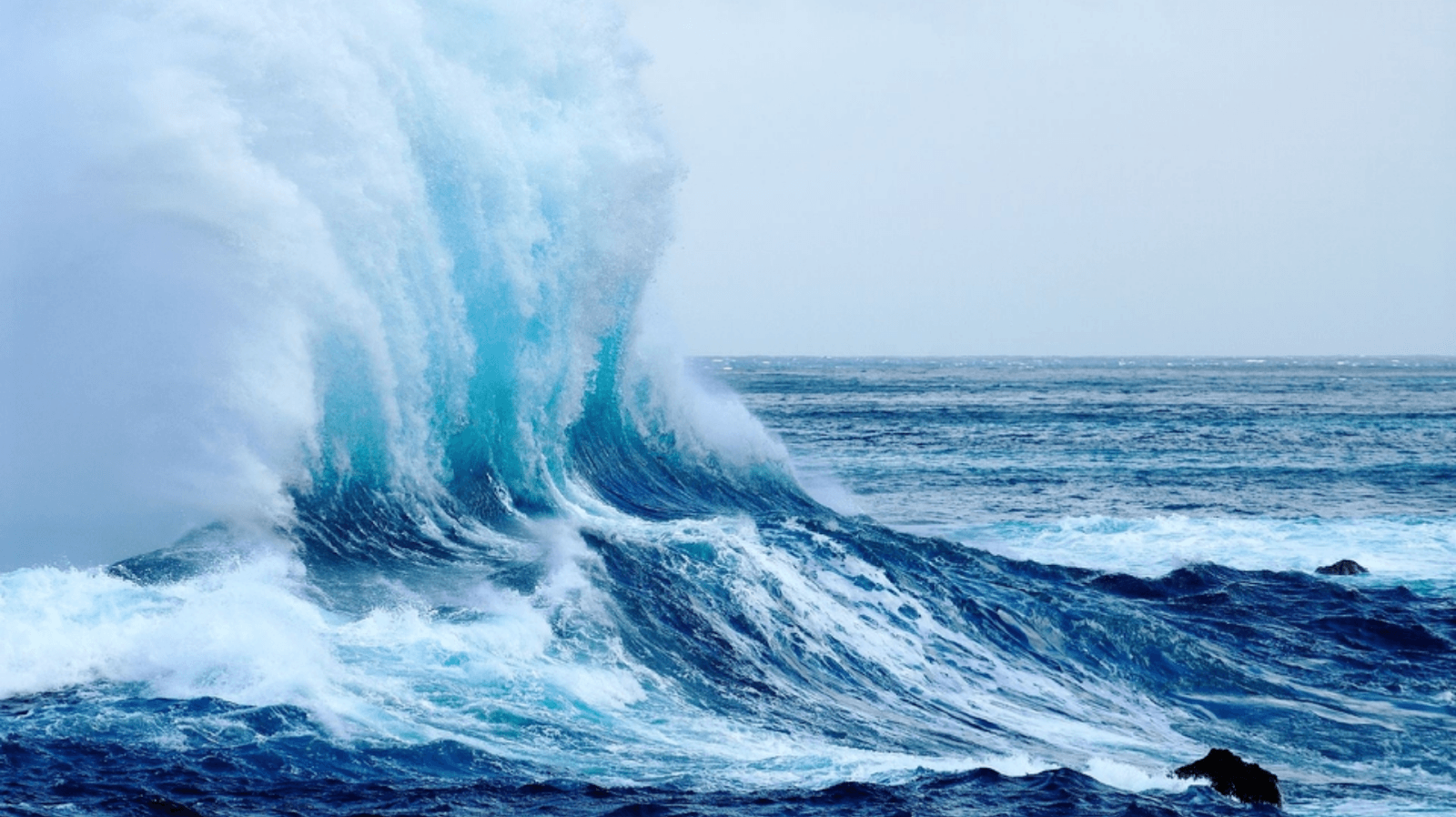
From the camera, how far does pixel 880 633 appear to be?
1317 cm

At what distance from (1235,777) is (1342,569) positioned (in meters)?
12.0

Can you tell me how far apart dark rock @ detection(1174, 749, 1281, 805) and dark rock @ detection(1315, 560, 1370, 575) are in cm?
1148

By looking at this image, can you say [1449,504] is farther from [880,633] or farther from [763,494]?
[880,633]

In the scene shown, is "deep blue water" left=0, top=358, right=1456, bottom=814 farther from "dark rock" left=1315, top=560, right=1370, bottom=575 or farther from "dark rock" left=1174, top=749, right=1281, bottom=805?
"dark rock" left=1315, top=560, right=1370, bottom=575

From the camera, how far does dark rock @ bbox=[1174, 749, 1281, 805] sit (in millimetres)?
8758

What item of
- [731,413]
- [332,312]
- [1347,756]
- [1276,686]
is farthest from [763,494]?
[1347,756]

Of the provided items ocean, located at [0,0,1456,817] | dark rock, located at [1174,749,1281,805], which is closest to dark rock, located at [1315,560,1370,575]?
ocean, located at [0,0,1456,817]

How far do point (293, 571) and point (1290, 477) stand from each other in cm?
2828

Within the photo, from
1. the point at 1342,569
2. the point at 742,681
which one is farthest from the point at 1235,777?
the point at 1342,569

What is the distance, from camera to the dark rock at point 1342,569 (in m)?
19.4

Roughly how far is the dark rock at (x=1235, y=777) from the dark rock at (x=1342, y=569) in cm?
1148

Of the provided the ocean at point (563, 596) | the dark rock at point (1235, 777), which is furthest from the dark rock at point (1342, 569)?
the dark rock at point (1235, 777)

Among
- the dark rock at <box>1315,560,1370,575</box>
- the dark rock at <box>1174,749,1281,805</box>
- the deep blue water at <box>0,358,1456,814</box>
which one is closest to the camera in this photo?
the deep blue water at <box>0,358,1456,814</box>

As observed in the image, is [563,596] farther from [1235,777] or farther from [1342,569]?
[1342,569]
